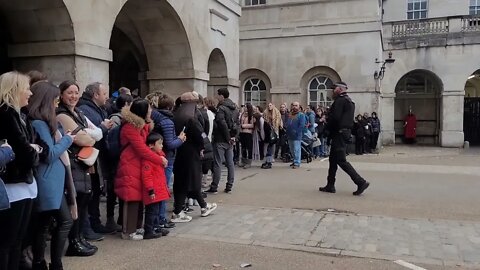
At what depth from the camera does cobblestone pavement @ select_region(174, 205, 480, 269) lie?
5055 mm

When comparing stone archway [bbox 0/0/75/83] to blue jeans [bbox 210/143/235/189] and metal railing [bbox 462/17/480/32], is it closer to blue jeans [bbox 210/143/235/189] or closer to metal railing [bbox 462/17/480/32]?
blue jeans [bbox 210/143/235/189]

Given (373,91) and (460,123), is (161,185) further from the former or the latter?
(460,123)

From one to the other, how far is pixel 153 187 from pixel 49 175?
1525mm

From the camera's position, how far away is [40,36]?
7.98m

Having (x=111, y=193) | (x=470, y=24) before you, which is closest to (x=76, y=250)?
(x=111, y=193)

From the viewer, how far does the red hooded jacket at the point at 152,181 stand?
17.4 ft

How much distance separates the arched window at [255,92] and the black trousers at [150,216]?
17036mm

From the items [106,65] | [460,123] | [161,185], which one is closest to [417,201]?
[161,185]

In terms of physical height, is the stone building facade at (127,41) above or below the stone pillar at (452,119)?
above

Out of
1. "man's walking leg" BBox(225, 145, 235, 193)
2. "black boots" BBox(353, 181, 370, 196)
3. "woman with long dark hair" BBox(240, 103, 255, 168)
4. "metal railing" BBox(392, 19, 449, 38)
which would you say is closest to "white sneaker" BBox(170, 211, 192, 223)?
"man's walking leg" BBox(225, 145, 235, 193)

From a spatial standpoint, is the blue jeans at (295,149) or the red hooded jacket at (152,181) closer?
the red hooded jacket at (152,181)

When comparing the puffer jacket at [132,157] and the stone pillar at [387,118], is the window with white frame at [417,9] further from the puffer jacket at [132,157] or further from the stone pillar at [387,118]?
the puffer jacket at [132,157]

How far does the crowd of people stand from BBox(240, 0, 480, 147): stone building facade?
12.9 m

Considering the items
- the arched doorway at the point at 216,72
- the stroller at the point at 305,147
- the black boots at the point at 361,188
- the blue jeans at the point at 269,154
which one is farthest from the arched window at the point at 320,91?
the black boots at the point at 361,188
